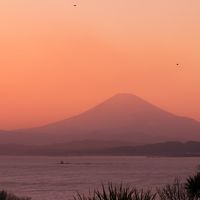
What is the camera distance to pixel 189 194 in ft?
103

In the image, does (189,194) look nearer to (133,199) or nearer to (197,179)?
(197,179)

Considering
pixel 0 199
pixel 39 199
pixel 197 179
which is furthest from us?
Answer: pixel 39 199

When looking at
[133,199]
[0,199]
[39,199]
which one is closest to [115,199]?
[133,199]

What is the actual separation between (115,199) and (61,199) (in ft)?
232

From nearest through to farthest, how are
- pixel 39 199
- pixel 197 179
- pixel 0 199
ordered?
pixel 197 179 < pixel 0 199 < pixel 39 199

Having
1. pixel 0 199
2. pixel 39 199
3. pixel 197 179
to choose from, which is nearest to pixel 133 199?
pixel 197 179

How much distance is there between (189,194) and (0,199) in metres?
10.2

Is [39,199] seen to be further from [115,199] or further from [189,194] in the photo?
[115,199]

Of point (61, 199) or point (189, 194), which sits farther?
point (61, 199)

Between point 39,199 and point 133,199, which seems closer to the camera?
point 133,199

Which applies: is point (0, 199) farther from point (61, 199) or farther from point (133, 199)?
point (61, 199)

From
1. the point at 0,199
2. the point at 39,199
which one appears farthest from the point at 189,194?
the point at 39,199

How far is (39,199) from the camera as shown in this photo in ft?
269

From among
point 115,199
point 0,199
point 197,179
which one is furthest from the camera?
point 0,199
